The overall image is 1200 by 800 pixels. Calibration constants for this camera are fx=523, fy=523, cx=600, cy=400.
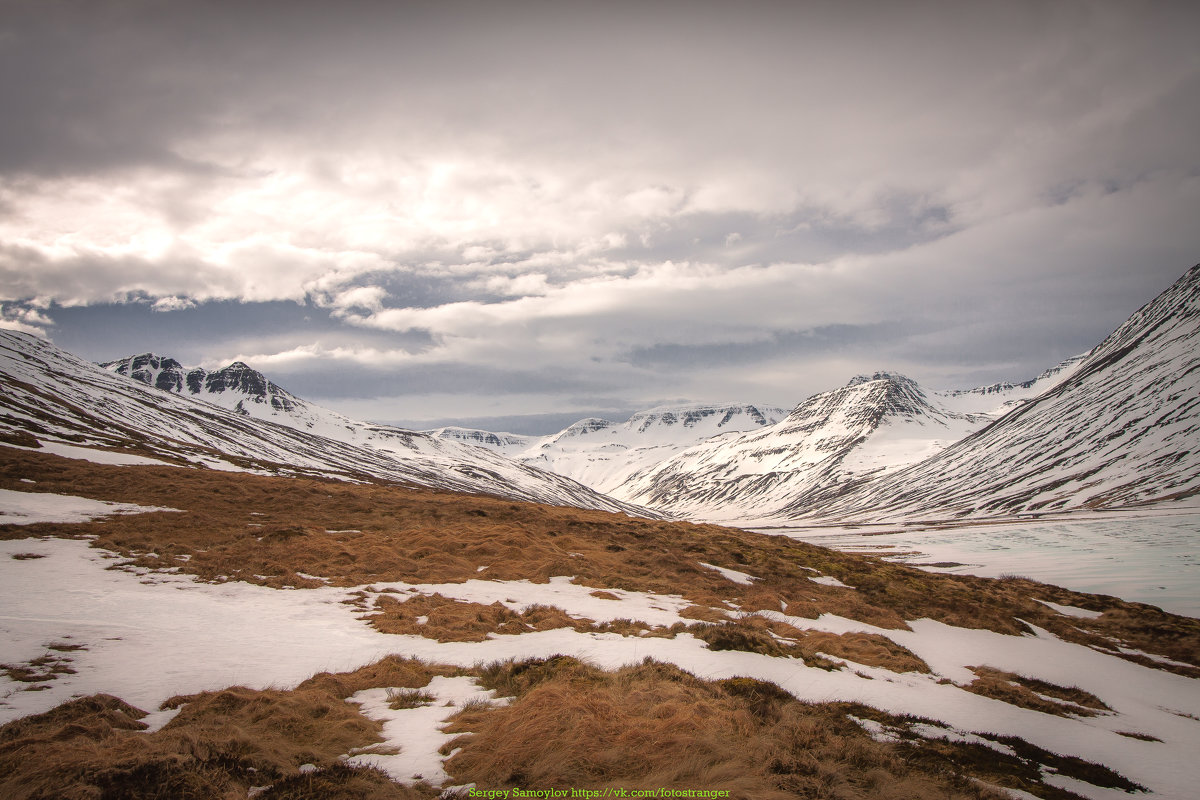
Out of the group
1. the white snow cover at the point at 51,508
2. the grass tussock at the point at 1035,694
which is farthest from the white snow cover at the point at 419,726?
the white snow cover at the point at 51,508

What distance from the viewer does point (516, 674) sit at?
34.6 feet

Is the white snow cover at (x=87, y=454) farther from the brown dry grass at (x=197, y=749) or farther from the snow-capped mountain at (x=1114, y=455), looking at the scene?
the snow-capped mountain at (x=1114, y=455)

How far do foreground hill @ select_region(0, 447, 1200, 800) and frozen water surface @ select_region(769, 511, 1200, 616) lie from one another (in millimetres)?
15182

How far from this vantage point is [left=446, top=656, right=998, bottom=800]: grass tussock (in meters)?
6.70

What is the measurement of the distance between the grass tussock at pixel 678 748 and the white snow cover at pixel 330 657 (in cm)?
286

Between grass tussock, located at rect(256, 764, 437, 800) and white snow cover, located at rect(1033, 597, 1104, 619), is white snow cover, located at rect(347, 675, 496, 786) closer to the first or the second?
grass tussock, located at rect(256, 764, 437, 800)

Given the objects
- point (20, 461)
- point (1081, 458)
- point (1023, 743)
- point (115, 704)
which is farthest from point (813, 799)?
point (1081, 458)

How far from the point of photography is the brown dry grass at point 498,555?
20.0 metres

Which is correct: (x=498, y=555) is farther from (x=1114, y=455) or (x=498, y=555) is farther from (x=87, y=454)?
(x=1114, y=455)

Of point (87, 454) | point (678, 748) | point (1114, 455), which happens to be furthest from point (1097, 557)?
point (1114, 455)

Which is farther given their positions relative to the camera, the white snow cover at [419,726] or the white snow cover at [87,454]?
the white snow cover at [87,454]

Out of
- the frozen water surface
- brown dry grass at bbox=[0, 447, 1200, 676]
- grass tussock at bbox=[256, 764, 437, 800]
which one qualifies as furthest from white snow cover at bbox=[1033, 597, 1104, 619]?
grass tussock at bbox=[256, 764, 437, 800]

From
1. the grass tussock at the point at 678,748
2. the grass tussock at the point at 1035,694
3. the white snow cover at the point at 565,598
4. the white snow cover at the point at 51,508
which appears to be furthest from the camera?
the white snow cover at the point at 51,508

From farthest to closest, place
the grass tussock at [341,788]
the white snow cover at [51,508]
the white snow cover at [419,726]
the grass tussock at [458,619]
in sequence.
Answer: the white snow cover at [51,508]
the grass tussock at [458,619]
the white snow cover at [419,726]
the grass tussock at [341,788]
